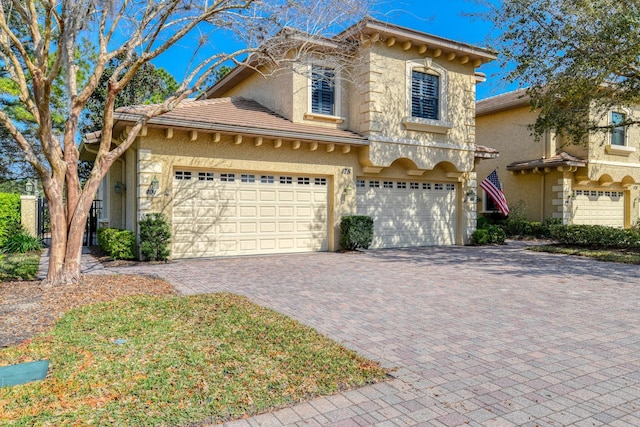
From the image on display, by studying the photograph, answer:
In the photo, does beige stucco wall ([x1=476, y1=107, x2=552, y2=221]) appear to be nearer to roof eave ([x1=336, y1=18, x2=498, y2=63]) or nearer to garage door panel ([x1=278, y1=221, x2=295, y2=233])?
roof eave ([x1=336, y1=18, x2=498, y2=63])

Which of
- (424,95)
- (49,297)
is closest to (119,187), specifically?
(49,297)

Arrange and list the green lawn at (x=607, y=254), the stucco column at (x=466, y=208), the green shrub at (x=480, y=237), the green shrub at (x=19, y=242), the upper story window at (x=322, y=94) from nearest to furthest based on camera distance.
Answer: the green lawn at (x=607, y=254), the green shrub at (x=19, y=242), the upper story window at (x=322, y=94), the green shrub at (x=480, y=237), the stucco column at (x=466, y=208)

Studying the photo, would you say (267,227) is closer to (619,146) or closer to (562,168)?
(562,168)

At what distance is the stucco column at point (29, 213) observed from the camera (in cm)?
1452

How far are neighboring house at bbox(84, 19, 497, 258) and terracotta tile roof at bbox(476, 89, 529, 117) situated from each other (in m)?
4.99

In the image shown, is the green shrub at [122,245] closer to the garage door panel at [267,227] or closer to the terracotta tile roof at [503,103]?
the garage door panel at [267,227]

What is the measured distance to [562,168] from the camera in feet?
61.8

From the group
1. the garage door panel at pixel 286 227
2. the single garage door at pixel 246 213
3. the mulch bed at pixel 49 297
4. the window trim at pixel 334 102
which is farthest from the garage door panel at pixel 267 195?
the mulch bed at pixel 49 297

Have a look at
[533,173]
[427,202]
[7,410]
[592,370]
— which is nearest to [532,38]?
[427,202]

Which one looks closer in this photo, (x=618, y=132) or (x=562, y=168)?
(x=562, y=168)

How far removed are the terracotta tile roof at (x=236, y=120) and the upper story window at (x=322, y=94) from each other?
2.48 feet

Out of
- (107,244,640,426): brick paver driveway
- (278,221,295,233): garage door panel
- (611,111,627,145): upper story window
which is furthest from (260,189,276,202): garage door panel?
(611,111,627,145): upper story window

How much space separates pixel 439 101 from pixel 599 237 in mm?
7666

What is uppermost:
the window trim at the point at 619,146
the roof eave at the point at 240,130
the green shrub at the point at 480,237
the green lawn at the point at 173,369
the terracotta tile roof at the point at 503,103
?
the terracotta tile roof at the point at 503,103
